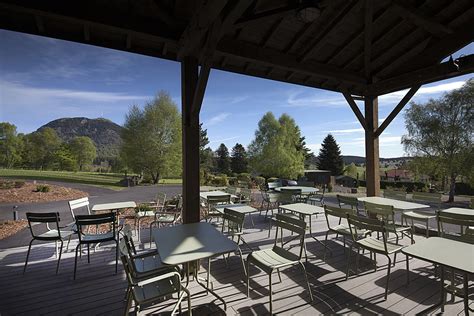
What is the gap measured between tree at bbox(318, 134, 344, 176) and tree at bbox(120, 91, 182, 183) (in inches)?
875

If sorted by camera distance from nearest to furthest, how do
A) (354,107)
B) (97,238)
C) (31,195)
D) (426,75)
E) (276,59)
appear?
A: (97,238) → (276,59) → (426,75) → (354,107) → (31,195)

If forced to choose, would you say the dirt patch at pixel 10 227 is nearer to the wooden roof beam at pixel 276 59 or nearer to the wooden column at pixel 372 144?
the wooden roof beam at pixel 276 59

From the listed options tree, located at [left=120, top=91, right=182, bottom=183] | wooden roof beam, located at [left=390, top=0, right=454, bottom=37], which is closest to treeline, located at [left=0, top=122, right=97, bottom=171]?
tree, located at [left=120, top=91, right=182, bottom=183]

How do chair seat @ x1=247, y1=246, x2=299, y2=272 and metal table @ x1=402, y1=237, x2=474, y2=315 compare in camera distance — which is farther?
chair seat @ x1=247, y1=246, x2=299, y2=272

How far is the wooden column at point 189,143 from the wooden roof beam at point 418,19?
10.2ft

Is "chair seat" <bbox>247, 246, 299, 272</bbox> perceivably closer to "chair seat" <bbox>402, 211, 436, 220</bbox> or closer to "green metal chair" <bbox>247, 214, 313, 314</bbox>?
"green metal chair" <bbox>247, 214, 313, 314</bbox>

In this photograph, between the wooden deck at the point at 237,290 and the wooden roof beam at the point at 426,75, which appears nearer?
the wooden deck at the point at 237,290

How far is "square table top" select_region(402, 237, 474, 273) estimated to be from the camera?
69.1 inches

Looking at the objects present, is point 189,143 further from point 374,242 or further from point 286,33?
point 374,242

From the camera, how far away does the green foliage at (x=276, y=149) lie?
20453mm

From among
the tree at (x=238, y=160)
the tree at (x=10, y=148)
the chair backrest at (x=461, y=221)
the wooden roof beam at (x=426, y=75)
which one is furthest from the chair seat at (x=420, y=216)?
the tree at (x=10, y=148)

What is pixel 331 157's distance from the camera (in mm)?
32562

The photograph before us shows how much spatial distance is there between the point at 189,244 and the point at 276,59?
3.06 metres

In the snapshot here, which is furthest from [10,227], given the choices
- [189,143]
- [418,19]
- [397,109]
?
[418,19]
